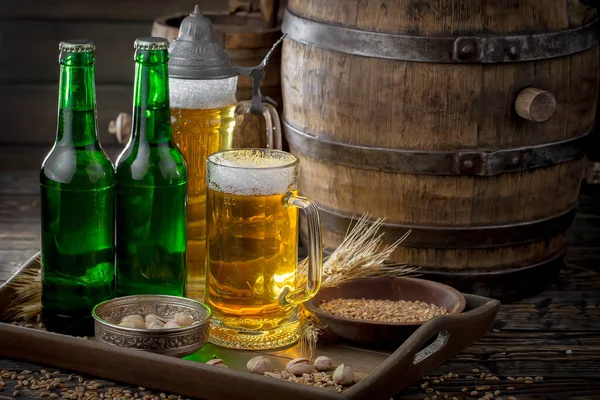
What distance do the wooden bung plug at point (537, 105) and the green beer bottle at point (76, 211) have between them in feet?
2.31

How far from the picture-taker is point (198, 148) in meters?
1.50

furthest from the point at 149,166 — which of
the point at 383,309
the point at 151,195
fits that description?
the point at 383,309

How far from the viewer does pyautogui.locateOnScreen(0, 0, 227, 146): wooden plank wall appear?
280 centimetres

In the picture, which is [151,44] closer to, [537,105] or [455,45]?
[455,45]

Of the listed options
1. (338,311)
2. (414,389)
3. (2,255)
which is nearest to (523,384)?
(414,389)

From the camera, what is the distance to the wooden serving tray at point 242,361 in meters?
1.25

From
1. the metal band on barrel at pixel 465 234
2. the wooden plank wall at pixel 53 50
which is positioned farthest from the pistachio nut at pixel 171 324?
the wooden plank wall at pixel 53 50

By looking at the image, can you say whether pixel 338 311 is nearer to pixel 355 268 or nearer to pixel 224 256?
pixel 355 268

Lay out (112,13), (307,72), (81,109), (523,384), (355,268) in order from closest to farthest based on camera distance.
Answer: (81,109) < (523,384) < (355,268) < (307,72) < (112,13)

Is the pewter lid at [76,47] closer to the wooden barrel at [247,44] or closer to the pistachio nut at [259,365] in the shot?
the pistachio nut at [259,365]

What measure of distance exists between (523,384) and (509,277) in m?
0.40

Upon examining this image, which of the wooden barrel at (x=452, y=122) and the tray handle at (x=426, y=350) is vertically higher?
the wooden barrel at (x=452, y=122)

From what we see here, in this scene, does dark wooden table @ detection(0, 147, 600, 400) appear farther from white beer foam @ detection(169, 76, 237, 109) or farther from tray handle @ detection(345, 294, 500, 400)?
white beer foam @ detection(169, 76, 237, 109)

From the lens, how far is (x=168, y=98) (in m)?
1.37
